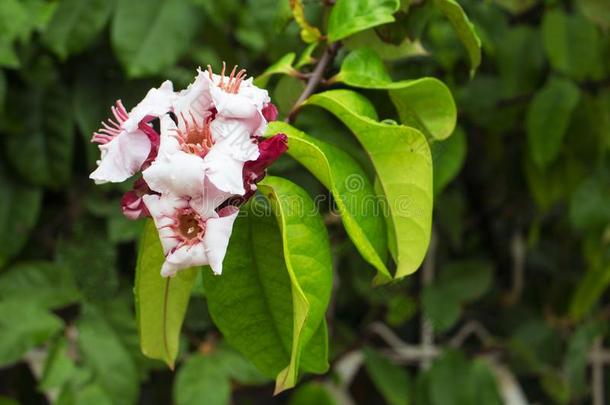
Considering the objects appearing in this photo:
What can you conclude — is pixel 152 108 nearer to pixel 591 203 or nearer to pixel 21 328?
pixel 21 328

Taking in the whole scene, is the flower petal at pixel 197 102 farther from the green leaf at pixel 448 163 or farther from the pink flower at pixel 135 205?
the green leaf at pixel 448 163

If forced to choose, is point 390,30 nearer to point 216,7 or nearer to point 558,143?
point 216,7

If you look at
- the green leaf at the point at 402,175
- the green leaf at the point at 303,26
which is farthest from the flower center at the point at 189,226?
the green leaf at the point at 303,26

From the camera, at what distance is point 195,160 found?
51cm

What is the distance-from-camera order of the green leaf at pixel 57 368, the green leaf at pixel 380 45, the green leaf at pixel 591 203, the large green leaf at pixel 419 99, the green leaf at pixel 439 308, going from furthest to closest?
the green leaf at pixel 439 308 → the green leaf at pixel 591 203 → the green leaf at pixel 57 368 → the green leaf at pixel 380 45 → the large green leaf at pixel 419 99

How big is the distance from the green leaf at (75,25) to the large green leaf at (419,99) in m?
0.50

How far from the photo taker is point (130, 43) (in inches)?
41.9

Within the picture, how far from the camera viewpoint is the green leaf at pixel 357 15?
0.68m

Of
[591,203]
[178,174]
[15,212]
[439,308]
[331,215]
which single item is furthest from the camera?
[439,308]

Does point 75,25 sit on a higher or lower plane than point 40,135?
higher

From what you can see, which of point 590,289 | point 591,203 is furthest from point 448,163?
point 590,289

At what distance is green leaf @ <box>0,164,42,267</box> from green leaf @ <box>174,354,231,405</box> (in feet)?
0.89

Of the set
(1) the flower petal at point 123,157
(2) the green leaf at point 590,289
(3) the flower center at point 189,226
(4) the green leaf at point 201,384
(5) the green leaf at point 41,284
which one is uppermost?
(1) the flower petal at point 123,157

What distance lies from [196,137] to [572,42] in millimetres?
826
